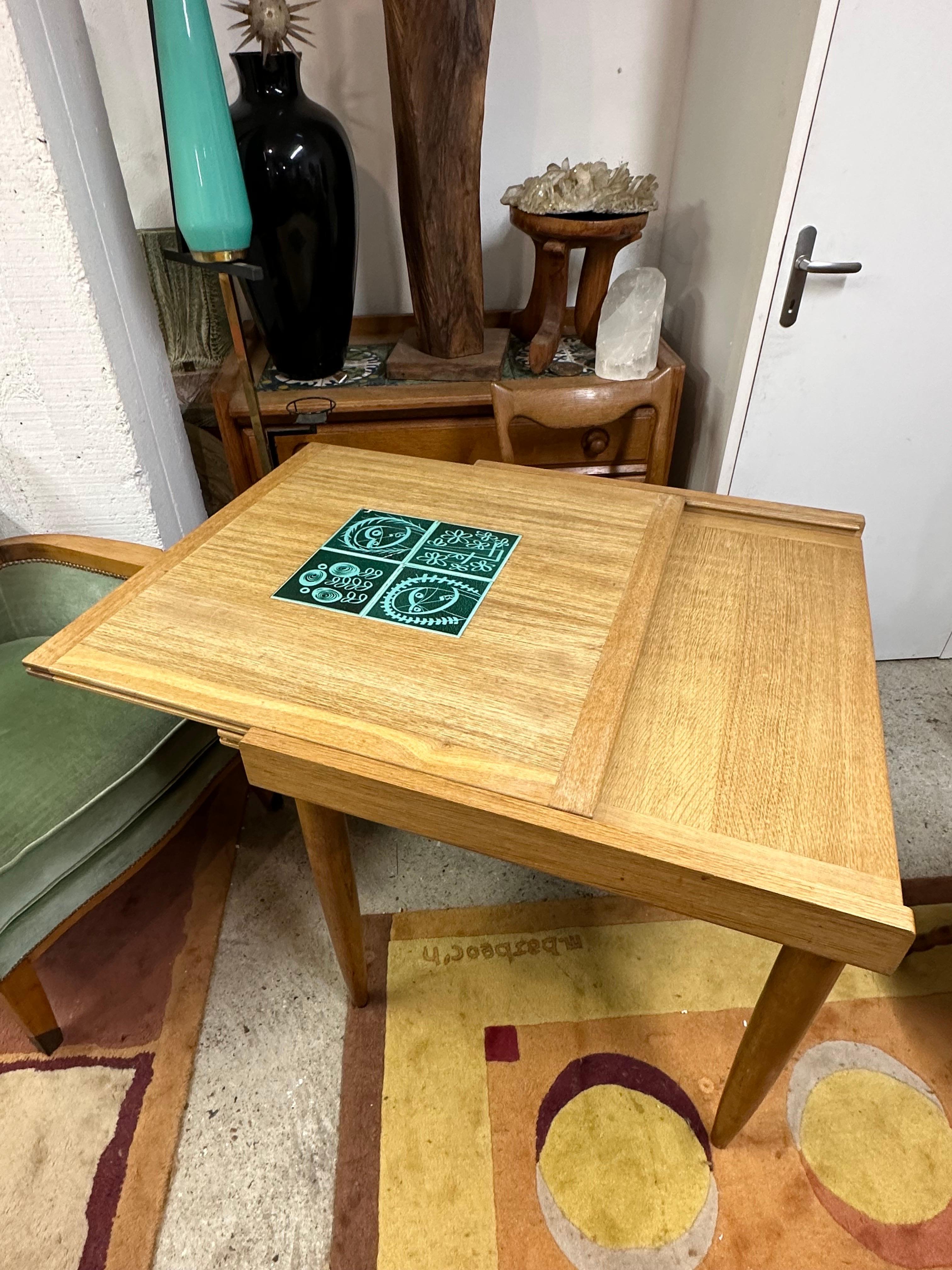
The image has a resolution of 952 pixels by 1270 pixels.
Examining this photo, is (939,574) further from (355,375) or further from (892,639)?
(355,375)

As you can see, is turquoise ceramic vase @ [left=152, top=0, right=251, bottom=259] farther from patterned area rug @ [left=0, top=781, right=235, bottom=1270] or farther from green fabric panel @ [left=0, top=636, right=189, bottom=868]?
patterned area rug @ [left=0, top=781, right=235, bottom=1270]

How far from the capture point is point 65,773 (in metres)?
1.06

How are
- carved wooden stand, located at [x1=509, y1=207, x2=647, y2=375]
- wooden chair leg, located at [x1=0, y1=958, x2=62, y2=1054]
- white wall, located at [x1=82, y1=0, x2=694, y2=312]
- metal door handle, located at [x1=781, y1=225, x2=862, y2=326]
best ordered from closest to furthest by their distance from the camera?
wooden chair leg, located at [x1=0, y1=958, x2=62, y2=1054], metal door handle, located at [x1=781, y1=225, x2=862, y2=326], carved wooden stand, located at [x1=509, y1=207, x2=647, y2=375], white wall, located at [x1=82, y1=0, x2=694, y2=312]

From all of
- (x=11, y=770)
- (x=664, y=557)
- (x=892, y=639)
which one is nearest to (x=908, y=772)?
(x=892, y=639)

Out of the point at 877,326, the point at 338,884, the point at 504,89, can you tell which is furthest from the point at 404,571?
the point at 504,89

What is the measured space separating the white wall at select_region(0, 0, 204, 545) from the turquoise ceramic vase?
0.73ft

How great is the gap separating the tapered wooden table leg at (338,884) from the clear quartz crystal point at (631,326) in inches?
41.8

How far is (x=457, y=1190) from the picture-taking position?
1.03 metres

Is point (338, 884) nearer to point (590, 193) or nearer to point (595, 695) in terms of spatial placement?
point (595, 695)

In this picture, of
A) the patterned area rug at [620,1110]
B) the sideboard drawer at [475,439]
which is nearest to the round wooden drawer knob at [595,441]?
the sideboard drawer at [475,439]

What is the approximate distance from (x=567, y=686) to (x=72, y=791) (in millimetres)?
768

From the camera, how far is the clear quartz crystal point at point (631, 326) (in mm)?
1489

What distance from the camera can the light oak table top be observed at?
25.8 inches

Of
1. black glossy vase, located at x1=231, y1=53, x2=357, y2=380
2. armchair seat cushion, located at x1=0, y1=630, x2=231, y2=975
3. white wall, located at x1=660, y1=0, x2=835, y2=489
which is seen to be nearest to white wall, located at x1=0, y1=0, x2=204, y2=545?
black glossy vase, located at x1=231, y1=53, x2=357, y2=380
